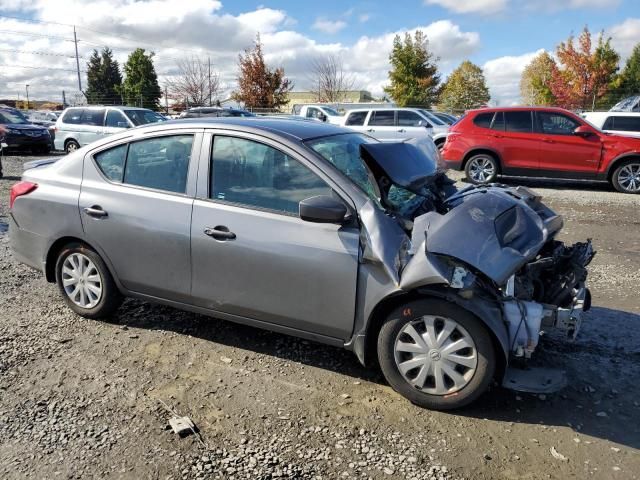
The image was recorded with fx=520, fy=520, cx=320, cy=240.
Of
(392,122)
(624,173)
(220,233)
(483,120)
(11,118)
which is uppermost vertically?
(483,120)

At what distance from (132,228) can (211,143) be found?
88 cm

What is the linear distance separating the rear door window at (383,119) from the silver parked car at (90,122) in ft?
22.5

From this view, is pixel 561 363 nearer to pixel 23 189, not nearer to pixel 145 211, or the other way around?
pixel 145 211

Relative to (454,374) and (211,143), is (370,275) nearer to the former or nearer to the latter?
(454,374)

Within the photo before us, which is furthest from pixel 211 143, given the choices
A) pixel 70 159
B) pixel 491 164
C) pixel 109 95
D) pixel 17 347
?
pixel 109 95

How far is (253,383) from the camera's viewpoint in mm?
3484

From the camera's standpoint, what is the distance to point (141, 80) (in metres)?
43.7

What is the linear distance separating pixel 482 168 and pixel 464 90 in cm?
3885

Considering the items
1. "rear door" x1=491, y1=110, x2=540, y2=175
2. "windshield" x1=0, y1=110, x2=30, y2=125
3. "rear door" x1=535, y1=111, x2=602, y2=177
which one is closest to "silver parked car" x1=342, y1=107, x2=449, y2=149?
"rear door" x1=491, y1=110, x2=540, y2=175

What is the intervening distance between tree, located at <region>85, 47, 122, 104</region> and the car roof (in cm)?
5393

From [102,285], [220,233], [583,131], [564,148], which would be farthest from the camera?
[564,148]

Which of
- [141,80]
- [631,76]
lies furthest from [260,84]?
[631,76]

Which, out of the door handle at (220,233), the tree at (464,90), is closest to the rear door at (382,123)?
the door handle at (220,233)

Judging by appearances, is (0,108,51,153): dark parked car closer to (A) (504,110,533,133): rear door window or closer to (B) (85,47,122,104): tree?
(A) (504,110,533,133): rear door window
